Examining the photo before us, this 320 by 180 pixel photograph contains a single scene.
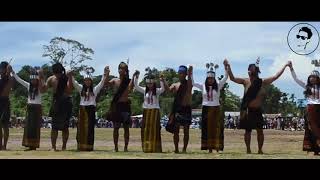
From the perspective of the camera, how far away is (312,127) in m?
8.91

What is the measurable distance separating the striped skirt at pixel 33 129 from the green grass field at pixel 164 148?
9 centimetres

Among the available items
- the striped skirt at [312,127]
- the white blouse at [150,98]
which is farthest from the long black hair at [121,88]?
the striped skirt at [312,127]

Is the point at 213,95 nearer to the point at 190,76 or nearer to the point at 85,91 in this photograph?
the point at 190,76

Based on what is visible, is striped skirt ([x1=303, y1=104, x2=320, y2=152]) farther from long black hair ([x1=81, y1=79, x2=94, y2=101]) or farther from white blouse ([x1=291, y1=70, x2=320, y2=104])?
long black hair ([x1=81, y1=79, x2=94, y2=101])

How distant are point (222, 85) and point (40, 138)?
245 cm

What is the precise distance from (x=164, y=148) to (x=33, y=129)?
1.71 metres

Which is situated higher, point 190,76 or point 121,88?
point 190,76

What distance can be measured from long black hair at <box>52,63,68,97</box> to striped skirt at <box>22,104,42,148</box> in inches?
12.2

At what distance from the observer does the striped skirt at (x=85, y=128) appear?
9172 mm

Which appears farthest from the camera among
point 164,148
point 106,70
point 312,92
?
point 164,148

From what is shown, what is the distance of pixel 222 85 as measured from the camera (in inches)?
358

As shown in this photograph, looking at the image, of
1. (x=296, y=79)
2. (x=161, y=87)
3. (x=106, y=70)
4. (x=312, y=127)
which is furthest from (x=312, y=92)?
(x=106, y=70)

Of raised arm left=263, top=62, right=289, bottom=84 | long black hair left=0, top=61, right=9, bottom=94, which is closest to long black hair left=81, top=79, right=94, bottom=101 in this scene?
long black hair left=0, top=61, right=9, bottom=94
